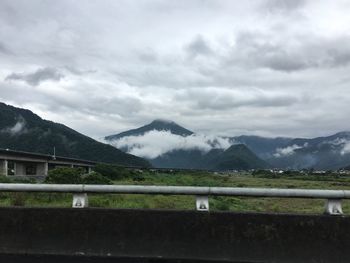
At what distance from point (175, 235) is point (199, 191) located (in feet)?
2.27

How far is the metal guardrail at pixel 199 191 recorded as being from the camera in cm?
714

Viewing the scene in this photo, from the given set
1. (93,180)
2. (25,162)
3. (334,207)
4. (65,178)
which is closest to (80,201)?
(334,207)

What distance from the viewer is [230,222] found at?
735 cm

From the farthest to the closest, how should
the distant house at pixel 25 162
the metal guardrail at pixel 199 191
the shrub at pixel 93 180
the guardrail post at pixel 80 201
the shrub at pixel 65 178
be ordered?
the distant house at pixel 25 162 < the shrub at pixel 93 180 < the shrub at pixel 65 178 < the guardrail post at pixel 80 201 < the metal guardrail at pixel 199 191

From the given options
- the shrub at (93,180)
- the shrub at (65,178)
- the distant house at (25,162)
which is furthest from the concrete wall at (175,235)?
the distant house at (25,162)

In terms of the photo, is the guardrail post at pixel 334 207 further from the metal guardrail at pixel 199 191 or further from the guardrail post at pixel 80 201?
the guardrail post at pixel 80 201

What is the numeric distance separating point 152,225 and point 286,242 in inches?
71.3

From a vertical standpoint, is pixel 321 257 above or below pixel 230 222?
below

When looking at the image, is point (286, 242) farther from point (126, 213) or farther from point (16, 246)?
point (16, 246)

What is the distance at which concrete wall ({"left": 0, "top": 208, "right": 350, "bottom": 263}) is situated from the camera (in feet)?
23.4

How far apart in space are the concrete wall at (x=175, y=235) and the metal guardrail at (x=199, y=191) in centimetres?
20

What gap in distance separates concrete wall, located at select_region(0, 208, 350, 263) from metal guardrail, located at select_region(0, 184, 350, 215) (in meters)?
0.20

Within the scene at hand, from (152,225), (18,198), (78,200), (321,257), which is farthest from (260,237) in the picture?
(18,198)

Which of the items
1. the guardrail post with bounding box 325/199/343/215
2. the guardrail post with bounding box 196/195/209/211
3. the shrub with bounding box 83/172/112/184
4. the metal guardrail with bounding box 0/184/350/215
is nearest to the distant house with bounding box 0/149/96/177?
the shrub with bounding box 83/172/112/184
